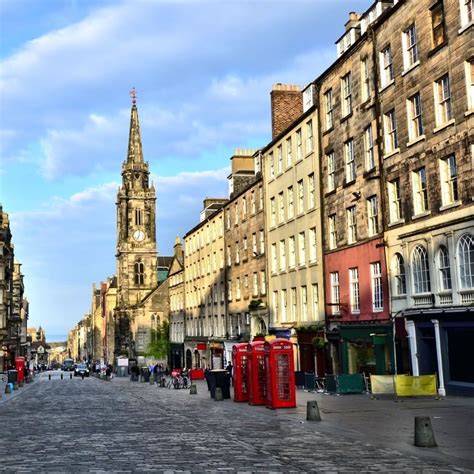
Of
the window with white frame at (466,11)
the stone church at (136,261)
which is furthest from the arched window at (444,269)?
the stone church at (136,261)

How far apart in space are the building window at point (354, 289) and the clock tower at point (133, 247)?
7887cm

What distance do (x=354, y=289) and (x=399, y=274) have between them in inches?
168

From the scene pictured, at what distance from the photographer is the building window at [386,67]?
28703 millimetres

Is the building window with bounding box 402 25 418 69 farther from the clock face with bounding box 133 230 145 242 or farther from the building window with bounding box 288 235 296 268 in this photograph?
the clock face with bounding box 133 230 145 242

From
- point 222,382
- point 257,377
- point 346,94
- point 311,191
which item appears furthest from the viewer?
point 311,191

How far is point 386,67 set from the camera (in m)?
29.0

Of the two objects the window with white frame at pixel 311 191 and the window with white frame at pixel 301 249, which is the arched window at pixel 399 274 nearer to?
the window with white frame at pixel 311 191

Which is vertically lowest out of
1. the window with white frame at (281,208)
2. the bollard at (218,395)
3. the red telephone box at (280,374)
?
the bollard at (218,395)

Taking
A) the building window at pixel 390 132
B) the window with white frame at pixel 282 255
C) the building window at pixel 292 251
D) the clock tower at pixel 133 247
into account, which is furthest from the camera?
the clock tower at pixel 133 247

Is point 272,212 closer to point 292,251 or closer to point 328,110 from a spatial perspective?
point 292,251

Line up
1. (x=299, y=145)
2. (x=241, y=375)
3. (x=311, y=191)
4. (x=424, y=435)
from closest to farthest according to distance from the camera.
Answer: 1. (x=424, y=435)
2. (x=241, y=375)
3. (x=311, y=191)
4. (x=299, y=145)

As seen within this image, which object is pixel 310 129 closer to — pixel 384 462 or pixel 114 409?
pixel 114 409

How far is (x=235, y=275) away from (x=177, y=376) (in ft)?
37.9

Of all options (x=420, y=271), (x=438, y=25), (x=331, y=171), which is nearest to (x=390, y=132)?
(x=438, y=25)
